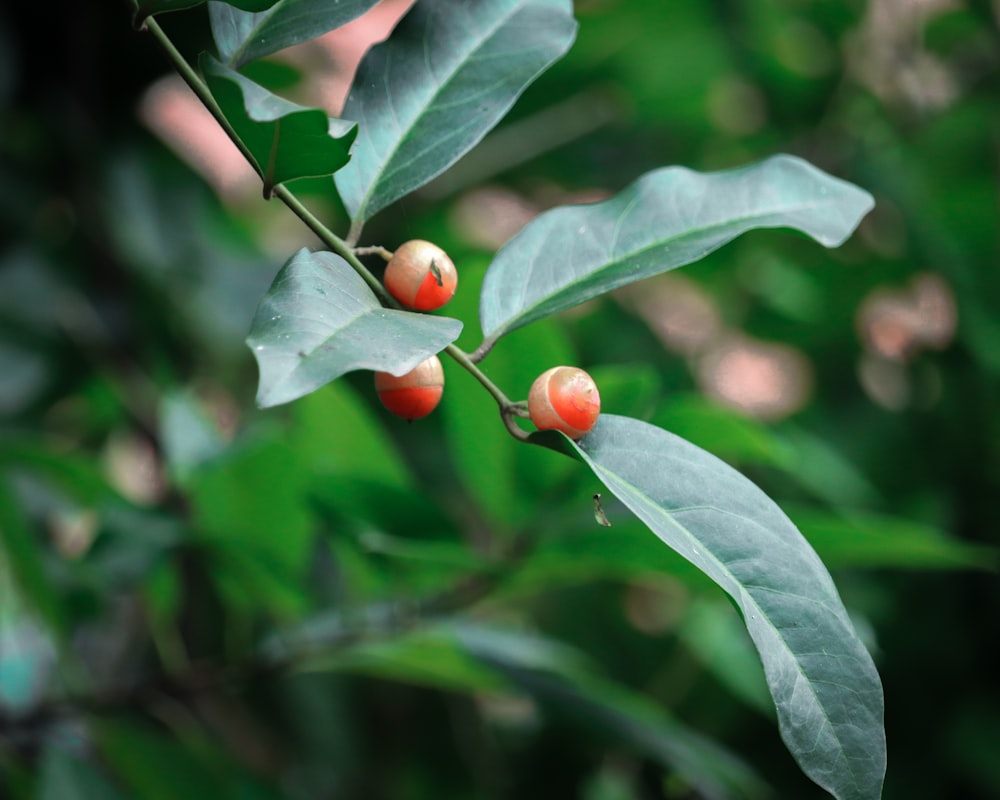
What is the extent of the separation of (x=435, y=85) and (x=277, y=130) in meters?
0.10

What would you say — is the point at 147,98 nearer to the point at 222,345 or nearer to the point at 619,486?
the point at 222,345

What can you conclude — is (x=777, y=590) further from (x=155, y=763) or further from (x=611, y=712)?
(x=155, y=763)

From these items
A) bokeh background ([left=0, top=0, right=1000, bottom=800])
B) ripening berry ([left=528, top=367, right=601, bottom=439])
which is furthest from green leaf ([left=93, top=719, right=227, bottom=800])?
ripening berry ([left=528, top=367, right=601, bottom=439])

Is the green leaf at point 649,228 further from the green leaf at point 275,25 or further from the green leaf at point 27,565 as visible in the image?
the green leaf at point 27,565

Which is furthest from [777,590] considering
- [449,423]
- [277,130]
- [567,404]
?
[449,423]

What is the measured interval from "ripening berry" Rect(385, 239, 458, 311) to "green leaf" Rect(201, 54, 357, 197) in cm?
3

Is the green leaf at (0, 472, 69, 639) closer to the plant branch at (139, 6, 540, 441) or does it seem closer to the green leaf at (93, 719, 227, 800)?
the green leaf at (93, 719, 227, 800)

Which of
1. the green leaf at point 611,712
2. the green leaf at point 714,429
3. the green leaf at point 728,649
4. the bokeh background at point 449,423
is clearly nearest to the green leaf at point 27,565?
the bokeh background at point 449,423

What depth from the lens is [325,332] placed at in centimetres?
25

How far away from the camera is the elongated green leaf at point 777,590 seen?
0.25 metres

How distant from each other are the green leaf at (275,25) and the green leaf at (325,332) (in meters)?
0.09

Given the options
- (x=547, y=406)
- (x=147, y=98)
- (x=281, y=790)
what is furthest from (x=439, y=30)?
(x=147, y=98)

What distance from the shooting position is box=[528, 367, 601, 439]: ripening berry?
0.93 feet

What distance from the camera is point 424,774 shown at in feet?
3.32
